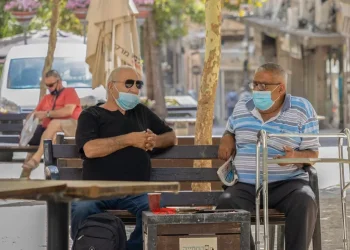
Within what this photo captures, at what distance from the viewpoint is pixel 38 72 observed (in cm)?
2572

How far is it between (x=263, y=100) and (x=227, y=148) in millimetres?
440

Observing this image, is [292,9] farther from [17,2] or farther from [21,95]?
[21,95]

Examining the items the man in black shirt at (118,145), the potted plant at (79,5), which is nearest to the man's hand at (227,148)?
the man in black shirt at (118,145)

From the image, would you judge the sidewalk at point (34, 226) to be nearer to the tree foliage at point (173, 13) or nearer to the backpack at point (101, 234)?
the backpack at point (101, 234)

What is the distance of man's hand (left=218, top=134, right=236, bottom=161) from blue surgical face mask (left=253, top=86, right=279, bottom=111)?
13.1 inches

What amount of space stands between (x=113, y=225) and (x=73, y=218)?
63cm

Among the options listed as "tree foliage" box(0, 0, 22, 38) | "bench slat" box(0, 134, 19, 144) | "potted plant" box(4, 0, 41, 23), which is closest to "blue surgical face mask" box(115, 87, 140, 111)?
"bench slat" box(0, 134, 19, 144)

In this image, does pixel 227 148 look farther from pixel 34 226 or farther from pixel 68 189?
pixel 34 226

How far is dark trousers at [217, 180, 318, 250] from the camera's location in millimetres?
8391

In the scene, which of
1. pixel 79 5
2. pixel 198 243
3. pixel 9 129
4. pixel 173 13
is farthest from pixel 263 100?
pixel 173 13

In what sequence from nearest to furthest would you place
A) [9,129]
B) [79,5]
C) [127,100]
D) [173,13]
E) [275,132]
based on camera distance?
[275,132], [127,100], [9,129], [79,5], [173,13]

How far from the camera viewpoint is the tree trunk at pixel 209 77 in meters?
12.3

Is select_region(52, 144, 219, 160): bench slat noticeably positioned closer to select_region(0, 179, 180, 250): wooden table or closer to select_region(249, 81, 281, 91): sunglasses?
select_region(249, 81, 281, 91): sunglasses

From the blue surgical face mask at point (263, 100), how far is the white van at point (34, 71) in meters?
14.7
